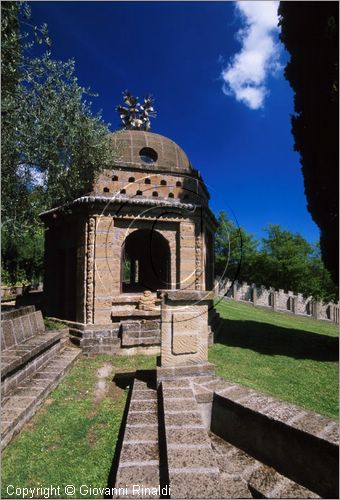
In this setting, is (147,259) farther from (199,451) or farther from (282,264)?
(282,264)

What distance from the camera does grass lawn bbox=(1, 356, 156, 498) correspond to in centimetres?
389

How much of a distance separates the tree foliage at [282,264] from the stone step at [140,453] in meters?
26.7

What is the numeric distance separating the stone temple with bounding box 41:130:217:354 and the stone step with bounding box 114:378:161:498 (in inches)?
200

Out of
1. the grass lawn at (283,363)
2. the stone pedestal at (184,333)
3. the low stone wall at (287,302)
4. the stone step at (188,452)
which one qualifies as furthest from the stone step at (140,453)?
the low stone wall at (287,302)

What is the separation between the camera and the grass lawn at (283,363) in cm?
667

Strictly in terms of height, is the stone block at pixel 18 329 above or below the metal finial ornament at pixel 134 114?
below

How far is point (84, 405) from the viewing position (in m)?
6.02

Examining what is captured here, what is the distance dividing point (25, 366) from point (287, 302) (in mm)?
22811

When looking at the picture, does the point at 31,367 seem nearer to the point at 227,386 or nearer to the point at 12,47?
the point at 227,386

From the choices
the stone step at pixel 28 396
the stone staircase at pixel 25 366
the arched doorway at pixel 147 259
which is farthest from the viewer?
the arched doorway at pixel 147 259

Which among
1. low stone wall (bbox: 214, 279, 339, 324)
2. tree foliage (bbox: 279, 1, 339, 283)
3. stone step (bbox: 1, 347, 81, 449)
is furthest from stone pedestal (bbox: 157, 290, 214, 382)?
low stone wall (bbox: 214, 279, 339, 324)

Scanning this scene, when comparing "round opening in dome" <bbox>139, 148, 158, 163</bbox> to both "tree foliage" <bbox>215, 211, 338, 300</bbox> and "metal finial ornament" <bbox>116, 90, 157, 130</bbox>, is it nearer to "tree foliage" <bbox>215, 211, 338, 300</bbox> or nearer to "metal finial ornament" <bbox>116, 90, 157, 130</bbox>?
"metal finial ornament" <bbox>116, 90, 157, 130</bbox>

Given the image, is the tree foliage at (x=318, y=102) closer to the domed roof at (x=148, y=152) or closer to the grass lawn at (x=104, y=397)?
the grass lawn at (x=104, y=397)

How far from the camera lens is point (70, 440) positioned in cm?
477
